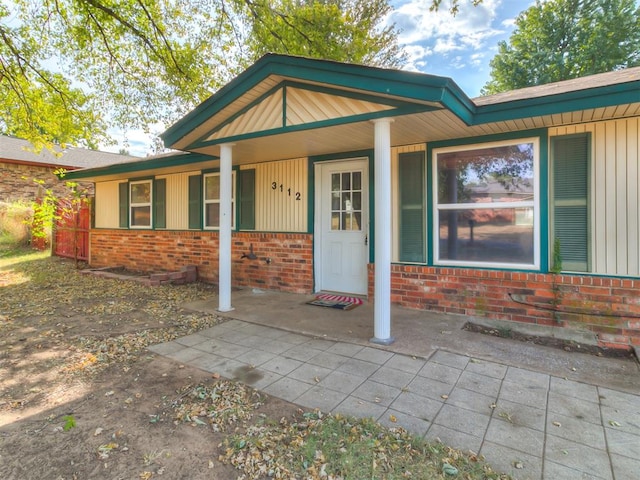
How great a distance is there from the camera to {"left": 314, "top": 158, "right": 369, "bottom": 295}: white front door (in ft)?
17.9

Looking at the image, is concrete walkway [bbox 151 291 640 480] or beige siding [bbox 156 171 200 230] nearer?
concrete walkway [bbox 151 291 640 480]

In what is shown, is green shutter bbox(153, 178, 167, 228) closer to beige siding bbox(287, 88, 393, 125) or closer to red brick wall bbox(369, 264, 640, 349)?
beige siding bbox(287, 88, 393, 125)

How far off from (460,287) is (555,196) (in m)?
1.49

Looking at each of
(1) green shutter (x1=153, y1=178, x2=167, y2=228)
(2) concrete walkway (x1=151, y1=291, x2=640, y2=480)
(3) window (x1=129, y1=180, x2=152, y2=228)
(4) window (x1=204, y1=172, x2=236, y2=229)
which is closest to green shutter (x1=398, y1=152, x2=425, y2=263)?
(2) concrete walkway (x1=151, y1=291, x2=640, y2=480)

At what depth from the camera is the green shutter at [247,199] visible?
6578 millimetres

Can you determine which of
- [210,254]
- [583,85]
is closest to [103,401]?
[210,254]

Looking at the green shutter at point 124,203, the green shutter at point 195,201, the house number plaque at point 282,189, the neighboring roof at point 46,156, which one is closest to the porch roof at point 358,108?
the house number plaque at point 282,189

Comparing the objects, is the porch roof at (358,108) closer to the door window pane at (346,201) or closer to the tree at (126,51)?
the door window pane at (346,201)

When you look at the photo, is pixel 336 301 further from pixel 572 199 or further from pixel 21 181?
pixel 21 181

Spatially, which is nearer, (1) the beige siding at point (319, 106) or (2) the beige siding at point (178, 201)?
(1) the beige siding at point (319, 106)

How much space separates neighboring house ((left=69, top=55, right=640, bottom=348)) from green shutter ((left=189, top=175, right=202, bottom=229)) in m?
1.22

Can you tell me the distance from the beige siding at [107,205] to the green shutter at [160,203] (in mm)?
1676

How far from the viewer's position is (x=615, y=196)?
3525 millimetres

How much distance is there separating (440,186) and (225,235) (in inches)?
121
